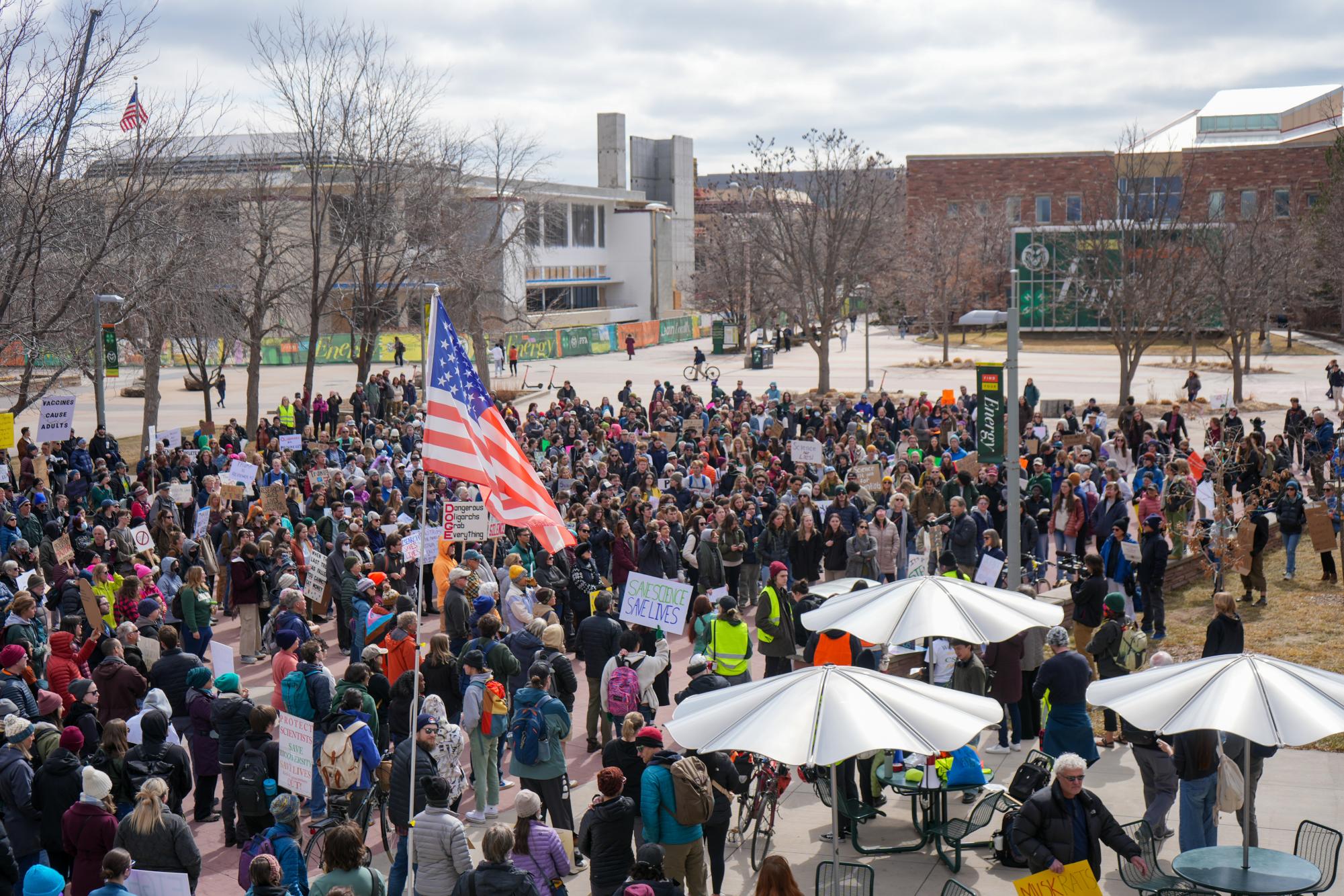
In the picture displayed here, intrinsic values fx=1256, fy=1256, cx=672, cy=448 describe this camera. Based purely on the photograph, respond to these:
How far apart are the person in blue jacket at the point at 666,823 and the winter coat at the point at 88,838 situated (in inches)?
141

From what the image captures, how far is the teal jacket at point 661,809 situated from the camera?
845cm

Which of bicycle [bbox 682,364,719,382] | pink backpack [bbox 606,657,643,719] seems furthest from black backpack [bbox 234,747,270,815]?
bicycle [bbox 682,364,719,382]

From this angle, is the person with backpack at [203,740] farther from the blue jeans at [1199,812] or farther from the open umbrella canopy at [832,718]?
the blue jeans at [1199,812]

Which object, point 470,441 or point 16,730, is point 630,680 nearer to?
point 470,441

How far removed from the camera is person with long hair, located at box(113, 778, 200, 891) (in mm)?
8109

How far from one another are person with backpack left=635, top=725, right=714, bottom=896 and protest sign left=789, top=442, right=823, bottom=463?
1476 cm

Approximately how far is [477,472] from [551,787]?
2575 mm

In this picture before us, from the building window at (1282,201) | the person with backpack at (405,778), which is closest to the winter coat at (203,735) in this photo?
the person with backpack at (405,778)

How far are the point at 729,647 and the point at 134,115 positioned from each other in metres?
19.4

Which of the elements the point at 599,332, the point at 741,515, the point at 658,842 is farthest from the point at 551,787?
the point at 599,332

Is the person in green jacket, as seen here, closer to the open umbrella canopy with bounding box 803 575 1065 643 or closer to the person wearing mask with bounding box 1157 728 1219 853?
the open umbrella canopy with bounding box 803 575 1065 643

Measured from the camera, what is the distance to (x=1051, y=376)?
52625mm

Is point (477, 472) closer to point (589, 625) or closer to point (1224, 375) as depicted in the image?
point (589, 625)

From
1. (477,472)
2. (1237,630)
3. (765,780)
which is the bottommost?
(765,780)
